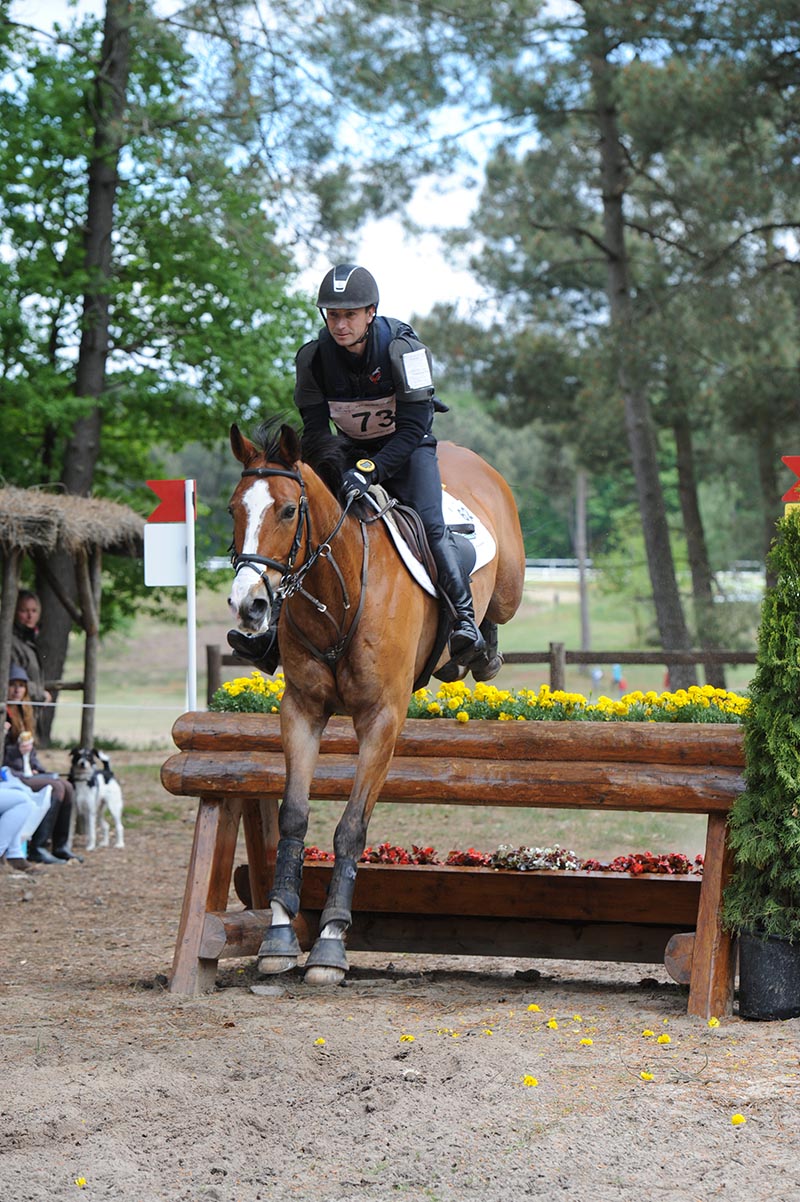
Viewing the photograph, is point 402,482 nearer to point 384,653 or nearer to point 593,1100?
point 384,653

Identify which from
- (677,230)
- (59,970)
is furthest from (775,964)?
(677,230)

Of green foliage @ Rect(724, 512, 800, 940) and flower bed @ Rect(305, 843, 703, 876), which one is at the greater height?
green foliage @ Rect(724, 512, 800, 940)

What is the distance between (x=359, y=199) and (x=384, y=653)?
14.8 meters

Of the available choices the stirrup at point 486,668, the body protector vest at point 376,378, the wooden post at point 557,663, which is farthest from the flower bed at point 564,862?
the wooden post at point 557,663

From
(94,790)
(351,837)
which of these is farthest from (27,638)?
(351,837)

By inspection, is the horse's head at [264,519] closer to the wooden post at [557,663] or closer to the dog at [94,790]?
the dog at [94,790]

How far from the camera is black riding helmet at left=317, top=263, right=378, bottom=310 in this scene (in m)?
4.79

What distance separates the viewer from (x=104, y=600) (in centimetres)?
1775

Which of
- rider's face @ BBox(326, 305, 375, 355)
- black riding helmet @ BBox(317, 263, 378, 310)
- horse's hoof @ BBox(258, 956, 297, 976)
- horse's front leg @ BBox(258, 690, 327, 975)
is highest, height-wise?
black riding helmet @ BBox(317, 263, 378, 310)

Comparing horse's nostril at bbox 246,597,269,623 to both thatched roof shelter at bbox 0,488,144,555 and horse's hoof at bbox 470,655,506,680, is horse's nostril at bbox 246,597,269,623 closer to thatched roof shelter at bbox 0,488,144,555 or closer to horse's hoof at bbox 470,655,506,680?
horse's hoof at bbox 470,655,506,680

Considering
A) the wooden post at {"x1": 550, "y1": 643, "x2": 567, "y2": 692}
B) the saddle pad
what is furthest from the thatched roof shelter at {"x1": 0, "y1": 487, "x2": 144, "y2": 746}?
the saddle pad

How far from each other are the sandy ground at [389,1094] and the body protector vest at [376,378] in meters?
2.35

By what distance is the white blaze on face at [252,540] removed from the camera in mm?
4074

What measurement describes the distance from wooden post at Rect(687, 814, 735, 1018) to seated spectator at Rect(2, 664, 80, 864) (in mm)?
5785
